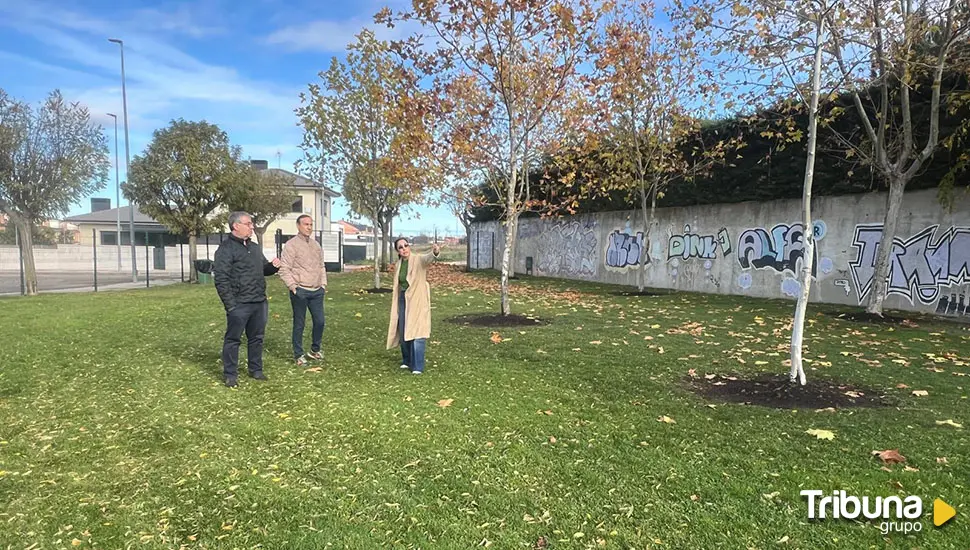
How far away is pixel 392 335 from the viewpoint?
6516 mm

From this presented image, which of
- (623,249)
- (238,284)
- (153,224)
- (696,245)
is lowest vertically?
(238,284)

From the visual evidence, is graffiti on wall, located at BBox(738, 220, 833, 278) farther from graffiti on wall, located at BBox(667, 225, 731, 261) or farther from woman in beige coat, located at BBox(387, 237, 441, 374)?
woman in beige coat, located at BBox(387, 237, 441, 374)

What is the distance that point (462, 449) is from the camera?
4.09 meters

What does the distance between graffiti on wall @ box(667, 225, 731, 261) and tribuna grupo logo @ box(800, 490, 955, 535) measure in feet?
45.7

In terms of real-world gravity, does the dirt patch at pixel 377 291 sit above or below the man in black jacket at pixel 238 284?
below

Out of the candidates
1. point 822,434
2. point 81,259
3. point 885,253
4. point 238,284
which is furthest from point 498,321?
point 81,259

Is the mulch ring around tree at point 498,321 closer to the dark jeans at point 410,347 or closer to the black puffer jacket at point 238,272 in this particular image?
the dark jeans at point 410,347

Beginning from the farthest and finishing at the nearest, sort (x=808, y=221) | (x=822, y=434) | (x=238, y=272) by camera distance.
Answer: (x=238, y=272), (x=808, y=221), (x=822, y=434)

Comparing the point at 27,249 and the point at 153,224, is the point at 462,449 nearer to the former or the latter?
the point at 27,249

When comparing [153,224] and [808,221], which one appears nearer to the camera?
[808,221]

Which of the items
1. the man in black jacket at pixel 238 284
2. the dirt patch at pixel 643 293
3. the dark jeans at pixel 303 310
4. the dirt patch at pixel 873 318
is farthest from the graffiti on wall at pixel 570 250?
the man in black jacket at pixel 238 284

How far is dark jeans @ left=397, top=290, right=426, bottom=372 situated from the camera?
20.7 feet

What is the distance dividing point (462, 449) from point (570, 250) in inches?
783

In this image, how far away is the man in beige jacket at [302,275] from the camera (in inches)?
266
